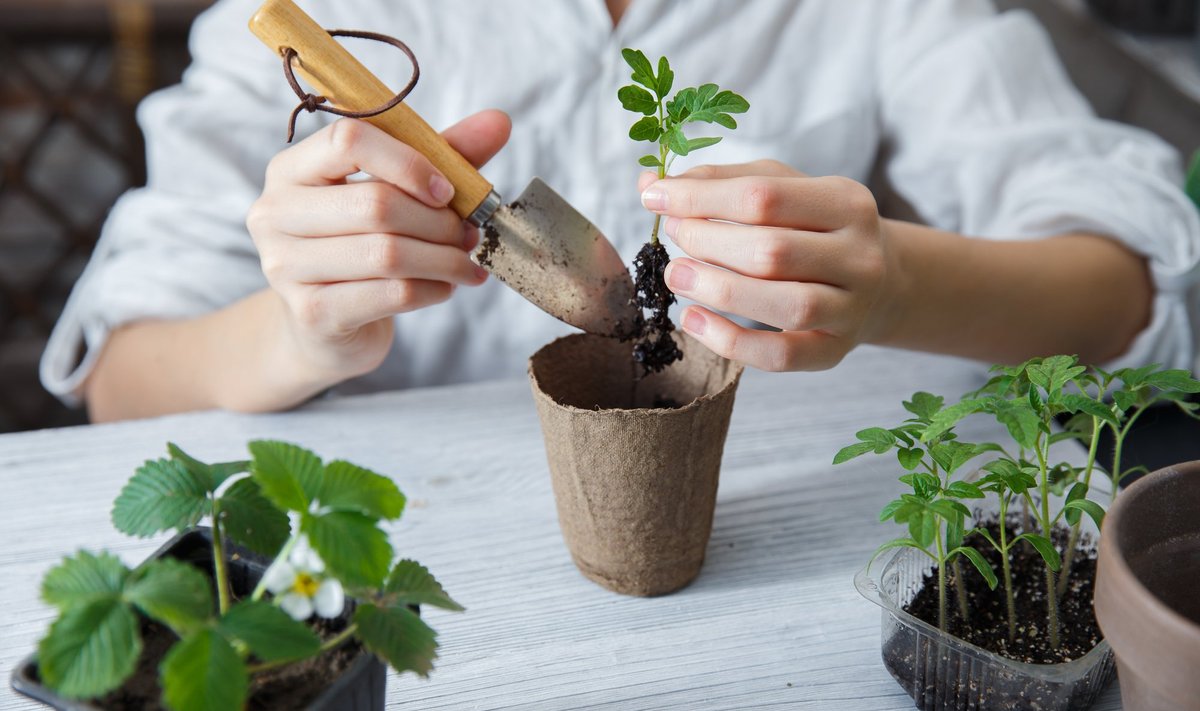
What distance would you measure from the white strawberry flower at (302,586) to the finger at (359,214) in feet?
0.99

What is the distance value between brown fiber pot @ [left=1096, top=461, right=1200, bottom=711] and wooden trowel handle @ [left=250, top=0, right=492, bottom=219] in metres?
0.45

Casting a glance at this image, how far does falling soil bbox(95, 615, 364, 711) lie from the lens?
44 cm

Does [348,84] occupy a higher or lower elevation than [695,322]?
higher

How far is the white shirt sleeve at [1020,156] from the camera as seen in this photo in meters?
1.00

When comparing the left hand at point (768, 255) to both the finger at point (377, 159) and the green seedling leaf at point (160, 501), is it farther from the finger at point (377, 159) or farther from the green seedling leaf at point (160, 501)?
the green seedling leaf at point (160, 501)

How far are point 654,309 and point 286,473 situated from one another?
0.31 metres

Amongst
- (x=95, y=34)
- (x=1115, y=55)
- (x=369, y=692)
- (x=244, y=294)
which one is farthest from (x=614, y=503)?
(x=95, y=34)

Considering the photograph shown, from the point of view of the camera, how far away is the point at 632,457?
0.62 metres

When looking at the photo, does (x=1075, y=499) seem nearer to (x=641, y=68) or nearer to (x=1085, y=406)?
(x=1085, y=406)

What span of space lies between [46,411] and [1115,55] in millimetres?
2134

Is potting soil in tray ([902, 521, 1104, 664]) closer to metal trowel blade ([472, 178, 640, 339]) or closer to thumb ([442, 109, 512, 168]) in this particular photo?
metal trowel blade ([472, 178, 640, 339])

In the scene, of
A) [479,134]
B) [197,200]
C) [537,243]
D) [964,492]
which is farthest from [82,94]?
[964,492]

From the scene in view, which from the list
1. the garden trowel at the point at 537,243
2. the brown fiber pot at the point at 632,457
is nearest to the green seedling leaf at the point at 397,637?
the brown fiber pot at the point at 632,457

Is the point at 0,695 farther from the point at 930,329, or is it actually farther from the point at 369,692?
the point at 930,329
